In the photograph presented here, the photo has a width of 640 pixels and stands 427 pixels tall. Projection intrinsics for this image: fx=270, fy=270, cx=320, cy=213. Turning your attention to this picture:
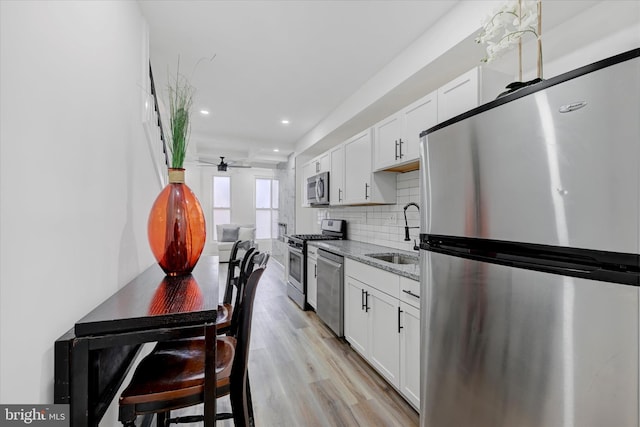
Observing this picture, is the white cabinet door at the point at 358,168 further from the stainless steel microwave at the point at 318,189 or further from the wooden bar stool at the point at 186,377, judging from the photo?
the wooden bar stool at the point at 186,377

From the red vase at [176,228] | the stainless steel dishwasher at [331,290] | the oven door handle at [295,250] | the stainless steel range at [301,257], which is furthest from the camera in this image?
the oven door handle at [295,250]

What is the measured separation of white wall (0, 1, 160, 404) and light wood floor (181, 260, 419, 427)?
136cm

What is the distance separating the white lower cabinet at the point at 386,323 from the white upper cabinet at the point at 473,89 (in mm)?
1175

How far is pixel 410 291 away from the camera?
177 cm

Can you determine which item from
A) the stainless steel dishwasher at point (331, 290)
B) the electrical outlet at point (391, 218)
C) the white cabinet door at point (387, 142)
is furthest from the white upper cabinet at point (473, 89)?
the stainless steel dishwasher at point (331, 290)

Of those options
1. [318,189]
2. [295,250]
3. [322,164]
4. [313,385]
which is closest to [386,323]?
[313,385]

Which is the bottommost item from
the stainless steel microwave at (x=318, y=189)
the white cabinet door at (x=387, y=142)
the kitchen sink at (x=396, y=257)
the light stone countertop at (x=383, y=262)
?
the kitchen sink at (x=396, y=257)

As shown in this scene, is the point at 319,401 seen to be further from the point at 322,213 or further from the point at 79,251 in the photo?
the point at 322,213

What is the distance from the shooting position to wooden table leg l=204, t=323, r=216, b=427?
82 cm

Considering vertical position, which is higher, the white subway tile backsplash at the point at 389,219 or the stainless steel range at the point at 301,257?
the white subway tile backsplash at the point at 389,219

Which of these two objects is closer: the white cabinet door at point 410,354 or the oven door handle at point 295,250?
the white cabinet door at point 410,354

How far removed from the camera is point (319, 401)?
6.26 feet

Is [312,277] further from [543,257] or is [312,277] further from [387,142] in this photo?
[543,257]

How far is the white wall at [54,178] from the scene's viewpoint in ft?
1.91
